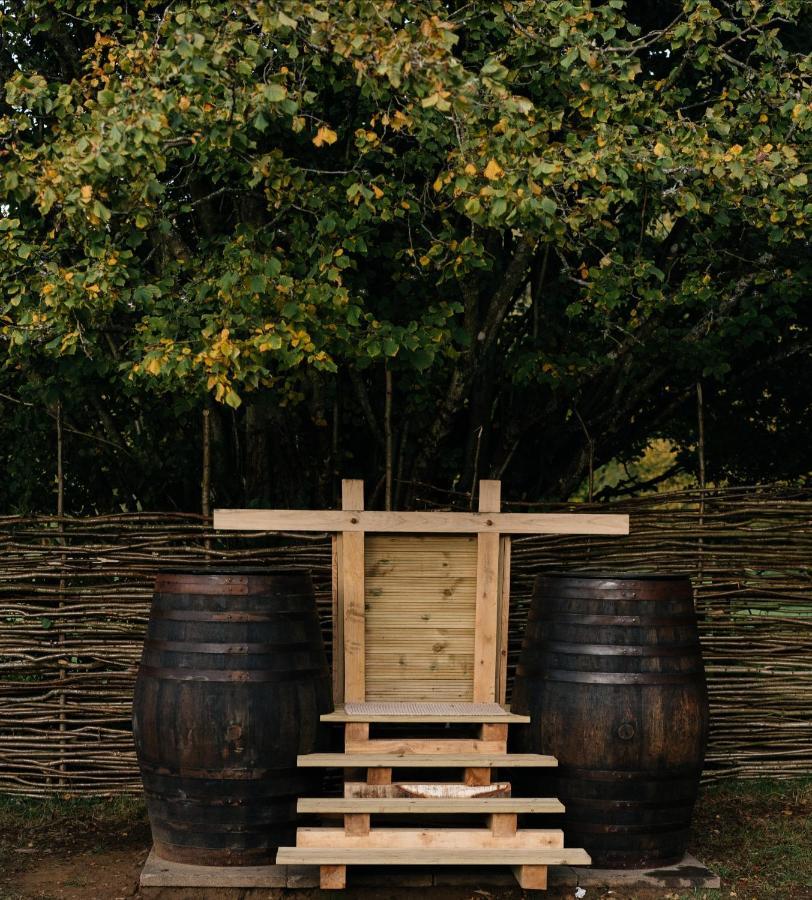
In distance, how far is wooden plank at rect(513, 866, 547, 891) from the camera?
425 centimetres

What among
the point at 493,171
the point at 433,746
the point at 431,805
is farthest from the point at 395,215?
the point at 431,805

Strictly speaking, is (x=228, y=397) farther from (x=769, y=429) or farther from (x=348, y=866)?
(x=769, y=429)

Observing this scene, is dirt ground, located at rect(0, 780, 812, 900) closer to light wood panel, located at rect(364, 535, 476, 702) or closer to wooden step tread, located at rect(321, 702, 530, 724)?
wooden step tread, located at rect(321, 702, 530, 724)

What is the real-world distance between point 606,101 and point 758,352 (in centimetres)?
351

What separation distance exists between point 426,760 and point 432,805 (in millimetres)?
204

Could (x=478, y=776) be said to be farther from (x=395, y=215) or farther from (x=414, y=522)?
(x=395, y=215)

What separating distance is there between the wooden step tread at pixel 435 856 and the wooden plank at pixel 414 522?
1.34m

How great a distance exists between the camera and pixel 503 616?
5.12 metres

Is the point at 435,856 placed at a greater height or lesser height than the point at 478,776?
lesser

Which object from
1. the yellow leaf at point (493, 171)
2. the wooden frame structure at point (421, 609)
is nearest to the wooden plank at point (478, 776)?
the wooden frame structure at point (421, 609)

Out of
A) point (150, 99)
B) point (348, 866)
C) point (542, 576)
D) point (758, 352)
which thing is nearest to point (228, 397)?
point (150, 99)

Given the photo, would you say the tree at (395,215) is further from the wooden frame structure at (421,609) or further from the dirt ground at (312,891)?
the dirt ground at (312,891)

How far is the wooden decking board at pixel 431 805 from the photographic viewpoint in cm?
429

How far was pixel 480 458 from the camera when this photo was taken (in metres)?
7.42
